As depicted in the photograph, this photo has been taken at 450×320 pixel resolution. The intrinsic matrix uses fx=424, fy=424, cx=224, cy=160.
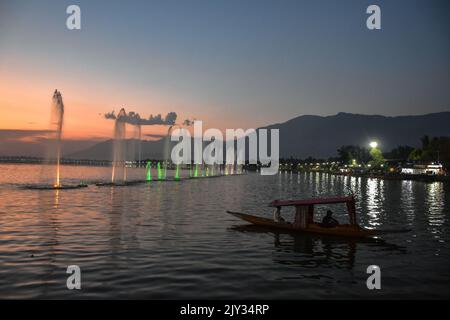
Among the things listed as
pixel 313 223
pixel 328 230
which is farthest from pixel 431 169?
pixel 328 230

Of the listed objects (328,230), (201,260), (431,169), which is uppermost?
(431,169)

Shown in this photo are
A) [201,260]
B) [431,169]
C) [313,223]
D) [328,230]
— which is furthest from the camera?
[431,169]

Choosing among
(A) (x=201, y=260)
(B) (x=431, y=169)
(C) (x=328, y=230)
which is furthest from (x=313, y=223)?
(B) (x=431, y=169)

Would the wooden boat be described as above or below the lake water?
above

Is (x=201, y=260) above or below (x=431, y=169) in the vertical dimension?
below

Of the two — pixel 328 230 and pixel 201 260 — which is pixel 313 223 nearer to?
pixel 328 230

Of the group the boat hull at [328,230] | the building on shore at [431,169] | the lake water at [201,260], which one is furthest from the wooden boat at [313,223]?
the building on shore at [431,169]

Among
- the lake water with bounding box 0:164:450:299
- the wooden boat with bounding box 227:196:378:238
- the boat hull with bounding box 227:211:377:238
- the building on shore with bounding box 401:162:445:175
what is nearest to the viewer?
the lake water with bounding box 0:164:450:299

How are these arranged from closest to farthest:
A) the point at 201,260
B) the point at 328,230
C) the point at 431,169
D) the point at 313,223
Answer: the point at 201,260, the point at 328,230, the point at 313,223, the point at 431,169

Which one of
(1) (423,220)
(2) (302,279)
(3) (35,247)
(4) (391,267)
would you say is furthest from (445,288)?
(1) (423,220)

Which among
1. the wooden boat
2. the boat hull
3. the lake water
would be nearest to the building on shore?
the lake water

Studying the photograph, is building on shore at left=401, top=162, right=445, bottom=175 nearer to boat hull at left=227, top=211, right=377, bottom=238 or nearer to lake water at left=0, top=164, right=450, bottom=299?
lake water at left=0, top=164, right=450, bottom=299

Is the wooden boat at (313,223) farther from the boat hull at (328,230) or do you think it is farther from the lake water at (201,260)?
the lake water at (201,260)

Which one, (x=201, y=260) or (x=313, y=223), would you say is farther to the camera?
(x=313, y=223)
